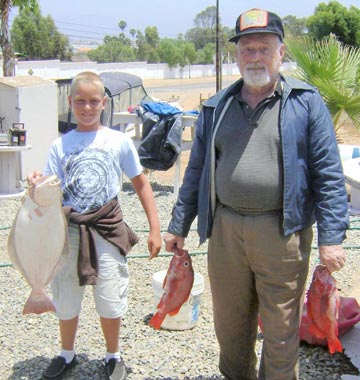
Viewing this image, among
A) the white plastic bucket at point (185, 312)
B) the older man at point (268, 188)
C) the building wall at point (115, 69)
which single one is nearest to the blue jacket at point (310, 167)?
the older man at point (268, 188)

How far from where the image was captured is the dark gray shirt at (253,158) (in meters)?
2.89

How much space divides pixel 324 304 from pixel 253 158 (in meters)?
0.81

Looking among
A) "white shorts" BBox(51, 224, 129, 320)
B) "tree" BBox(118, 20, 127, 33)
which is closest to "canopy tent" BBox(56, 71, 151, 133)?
"white shorts" BBox(51, 224, 129, 320)

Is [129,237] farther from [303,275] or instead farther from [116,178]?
[303,275]

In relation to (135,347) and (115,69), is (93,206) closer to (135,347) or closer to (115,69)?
(135,347)

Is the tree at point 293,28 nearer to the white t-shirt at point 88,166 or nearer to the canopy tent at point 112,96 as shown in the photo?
the white t-shirt at point 88,166

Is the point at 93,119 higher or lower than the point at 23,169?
higher

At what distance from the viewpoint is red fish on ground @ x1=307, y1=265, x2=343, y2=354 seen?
3.01 meters

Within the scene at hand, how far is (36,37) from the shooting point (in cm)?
8062

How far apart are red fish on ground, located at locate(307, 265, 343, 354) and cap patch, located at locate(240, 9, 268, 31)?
1203mm

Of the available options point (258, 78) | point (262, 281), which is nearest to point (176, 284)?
point (262, 281)

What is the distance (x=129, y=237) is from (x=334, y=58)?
531cm

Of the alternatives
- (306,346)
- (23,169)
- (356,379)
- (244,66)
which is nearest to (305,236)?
(244,66)

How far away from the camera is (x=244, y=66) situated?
291 cm
